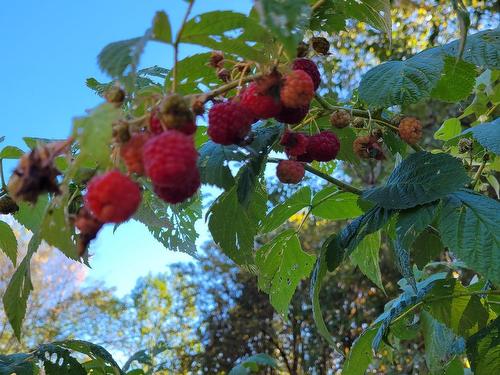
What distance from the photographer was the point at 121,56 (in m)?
0.55

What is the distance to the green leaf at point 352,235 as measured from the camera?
89 centimetres

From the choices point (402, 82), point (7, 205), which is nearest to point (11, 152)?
point (7, 205)

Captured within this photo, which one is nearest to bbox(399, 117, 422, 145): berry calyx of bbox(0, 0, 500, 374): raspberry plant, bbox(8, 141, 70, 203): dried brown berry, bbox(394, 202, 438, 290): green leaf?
bbox(0, 0, 500, 374): raspberry plant

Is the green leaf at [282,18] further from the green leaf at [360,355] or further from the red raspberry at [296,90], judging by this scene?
the green leaf at [360,355]

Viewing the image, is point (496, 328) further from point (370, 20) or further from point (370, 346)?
point (370, 20)

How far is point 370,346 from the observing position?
1.28 metres

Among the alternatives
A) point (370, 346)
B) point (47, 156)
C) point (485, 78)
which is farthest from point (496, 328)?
point (47, 156)

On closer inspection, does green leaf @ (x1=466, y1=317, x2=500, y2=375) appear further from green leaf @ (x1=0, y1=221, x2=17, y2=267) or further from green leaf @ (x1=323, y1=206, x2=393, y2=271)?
green leaf @ (x1=0, y1=221, x2=17, y2=267)

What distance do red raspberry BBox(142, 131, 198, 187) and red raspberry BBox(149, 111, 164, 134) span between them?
0.12 ft

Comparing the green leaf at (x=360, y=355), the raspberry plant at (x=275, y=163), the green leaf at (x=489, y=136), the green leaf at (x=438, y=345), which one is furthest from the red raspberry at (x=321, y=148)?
the green leaf at (x=438, y=345)

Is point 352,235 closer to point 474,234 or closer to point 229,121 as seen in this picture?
point 474,234

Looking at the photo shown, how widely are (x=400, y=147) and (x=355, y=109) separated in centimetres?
16

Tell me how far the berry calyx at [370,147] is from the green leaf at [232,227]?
8.5 inches

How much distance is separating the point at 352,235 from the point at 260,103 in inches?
16.2
